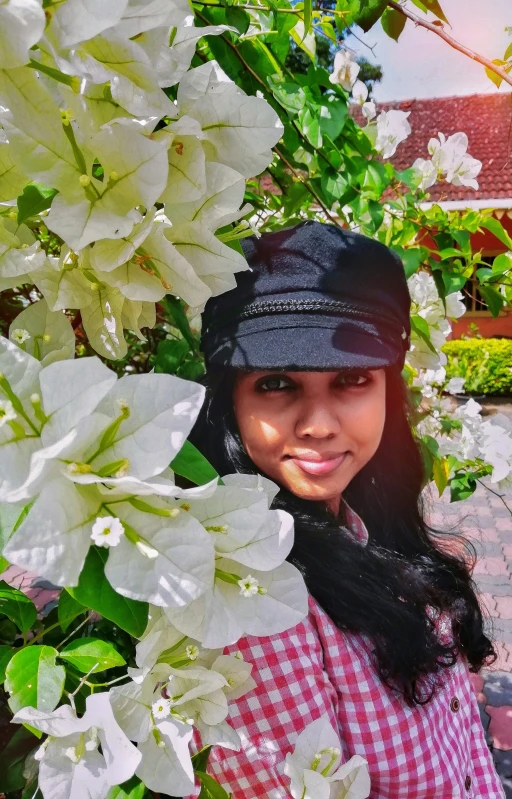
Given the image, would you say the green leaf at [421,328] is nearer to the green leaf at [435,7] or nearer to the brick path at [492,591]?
the brick path at [492,591]

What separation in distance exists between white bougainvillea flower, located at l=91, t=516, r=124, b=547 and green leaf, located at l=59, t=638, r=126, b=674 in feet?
0.85

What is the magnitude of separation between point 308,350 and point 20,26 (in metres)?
0.77

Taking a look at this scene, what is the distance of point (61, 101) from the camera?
17.0 inches

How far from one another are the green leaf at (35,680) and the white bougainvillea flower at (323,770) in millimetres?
374

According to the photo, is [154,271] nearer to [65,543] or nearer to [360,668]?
[65,543]

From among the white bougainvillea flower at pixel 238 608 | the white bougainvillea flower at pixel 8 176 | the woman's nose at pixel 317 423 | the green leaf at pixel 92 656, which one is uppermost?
the white bougainvillea flower at pixel 8 176

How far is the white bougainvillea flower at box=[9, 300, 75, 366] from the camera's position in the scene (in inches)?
20.4

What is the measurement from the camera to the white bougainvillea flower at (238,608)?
1.53 ft

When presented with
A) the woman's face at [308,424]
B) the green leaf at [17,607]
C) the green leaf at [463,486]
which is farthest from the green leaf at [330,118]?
the green leaf at [463,486]

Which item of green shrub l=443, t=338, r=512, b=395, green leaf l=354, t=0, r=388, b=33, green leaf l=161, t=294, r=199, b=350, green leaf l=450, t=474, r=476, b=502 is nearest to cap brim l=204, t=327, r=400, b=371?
green leaf l=161, t=294, r=199, b=350

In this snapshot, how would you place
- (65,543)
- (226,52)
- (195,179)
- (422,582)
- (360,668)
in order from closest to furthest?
(65,543) < (195,179) < (226,52) < (360,668) < (422,582)

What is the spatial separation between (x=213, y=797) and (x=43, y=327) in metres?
0.51

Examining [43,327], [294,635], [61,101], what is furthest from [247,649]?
[61,101]

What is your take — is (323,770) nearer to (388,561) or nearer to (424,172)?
(388,561)
